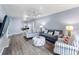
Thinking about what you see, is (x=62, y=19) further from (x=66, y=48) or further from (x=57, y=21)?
(x=66, y=48)

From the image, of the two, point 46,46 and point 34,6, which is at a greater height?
point 34,6

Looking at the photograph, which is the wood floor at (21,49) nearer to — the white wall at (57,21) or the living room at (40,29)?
the living room at (40,29)

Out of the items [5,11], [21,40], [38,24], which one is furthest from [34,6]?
[21,40]

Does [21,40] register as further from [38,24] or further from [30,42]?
[38,24]

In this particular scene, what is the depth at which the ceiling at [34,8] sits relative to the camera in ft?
6.29

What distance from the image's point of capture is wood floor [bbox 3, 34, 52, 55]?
192 cm

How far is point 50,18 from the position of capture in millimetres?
1967

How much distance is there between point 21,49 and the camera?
1.93 meters

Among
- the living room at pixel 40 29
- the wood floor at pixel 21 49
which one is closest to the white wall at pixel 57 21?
the living room at pixel 40 29

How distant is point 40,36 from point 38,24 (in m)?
0.20

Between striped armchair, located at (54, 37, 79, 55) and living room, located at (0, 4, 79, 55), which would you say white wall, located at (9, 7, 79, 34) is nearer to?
living room, located at (0, 4, 79, 55)

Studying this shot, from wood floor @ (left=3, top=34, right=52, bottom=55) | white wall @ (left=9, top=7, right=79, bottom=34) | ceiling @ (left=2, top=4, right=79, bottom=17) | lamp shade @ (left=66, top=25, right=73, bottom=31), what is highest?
ceiling @ (left=2, top=4, right=79, bottom=17)

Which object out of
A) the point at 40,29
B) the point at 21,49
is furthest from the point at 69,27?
the point at 21,49

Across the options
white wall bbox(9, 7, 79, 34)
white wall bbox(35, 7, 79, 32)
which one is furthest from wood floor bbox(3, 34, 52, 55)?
white wall bbox(35, 7, 79, 32)
